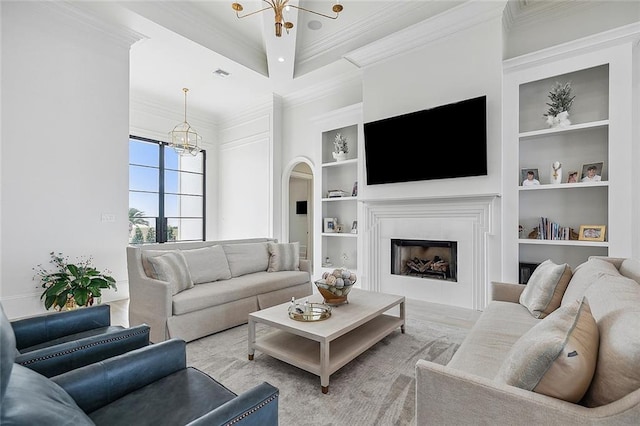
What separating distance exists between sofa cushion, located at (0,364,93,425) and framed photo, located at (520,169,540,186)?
162 inches

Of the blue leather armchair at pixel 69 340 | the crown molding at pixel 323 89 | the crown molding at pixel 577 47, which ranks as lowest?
the blue leather armchair at pixel 69 340

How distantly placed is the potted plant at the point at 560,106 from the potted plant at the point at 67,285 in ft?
17.2

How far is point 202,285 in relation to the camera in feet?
10.5

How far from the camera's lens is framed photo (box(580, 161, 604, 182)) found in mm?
3227

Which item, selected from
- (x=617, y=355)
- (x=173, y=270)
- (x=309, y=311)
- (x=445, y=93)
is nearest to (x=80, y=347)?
(x=309, y=311)

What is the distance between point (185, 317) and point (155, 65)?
4.21 metres

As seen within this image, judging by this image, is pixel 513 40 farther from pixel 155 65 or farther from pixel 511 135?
pixel 155 65

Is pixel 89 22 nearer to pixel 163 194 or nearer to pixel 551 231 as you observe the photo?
pixel 163 194

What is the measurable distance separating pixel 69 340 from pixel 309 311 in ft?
4.71

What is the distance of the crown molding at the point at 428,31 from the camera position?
3.49 metres

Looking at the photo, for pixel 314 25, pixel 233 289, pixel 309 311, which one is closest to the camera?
pixel 309 311

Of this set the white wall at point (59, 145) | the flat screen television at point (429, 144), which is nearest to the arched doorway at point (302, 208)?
the flat screen television at point (429, 144)

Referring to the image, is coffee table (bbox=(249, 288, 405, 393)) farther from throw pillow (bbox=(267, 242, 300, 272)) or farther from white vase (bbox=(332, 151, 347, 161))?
white vase (bbox=(332, 151, 347, 161))

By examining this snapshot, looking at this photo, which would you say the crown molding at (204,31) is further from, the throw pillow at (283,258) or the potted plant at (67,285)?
the potted plant at (67,285)
